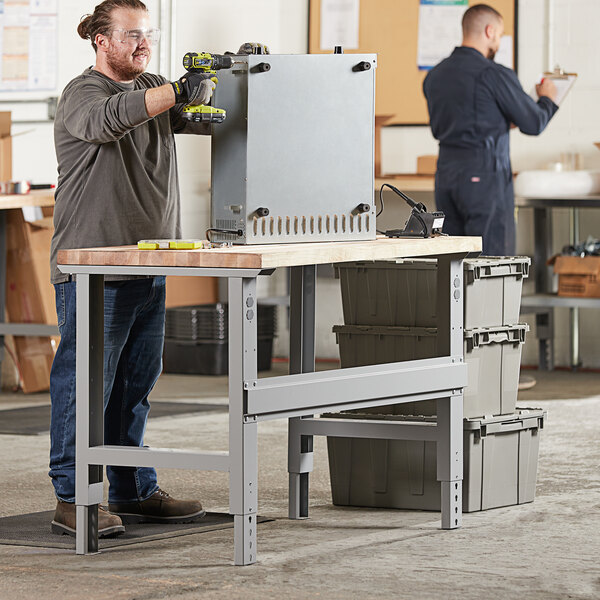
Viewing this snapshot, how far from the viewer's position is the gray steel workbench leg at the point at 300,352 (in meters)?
3.79

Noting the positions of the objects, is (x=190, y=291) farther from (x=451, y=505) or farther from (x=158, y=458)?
(x=158, y=458)

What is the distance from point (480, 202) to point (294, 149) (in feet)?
10.2

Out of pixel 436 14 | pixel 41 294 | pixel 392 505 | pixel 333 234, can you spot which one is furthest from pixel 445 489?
pixel 436 14

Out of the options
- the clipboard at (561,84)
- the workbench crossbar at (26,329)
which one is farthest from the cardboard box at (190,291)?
the clipboard at (561,84)

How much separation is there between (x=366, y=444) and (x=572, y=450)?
1195 mm

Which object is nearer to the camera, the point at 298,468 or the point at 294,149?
the point at 294,149

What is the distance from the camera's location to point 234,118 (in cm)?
328

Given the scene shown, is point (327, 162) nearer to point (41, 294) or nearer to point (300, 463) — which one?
point (300, 463)

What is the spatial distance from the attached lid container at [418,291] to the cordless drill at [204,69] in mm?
882

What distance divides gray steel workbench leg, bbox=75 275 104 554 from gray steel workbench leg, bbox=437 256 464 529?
3.06 ft

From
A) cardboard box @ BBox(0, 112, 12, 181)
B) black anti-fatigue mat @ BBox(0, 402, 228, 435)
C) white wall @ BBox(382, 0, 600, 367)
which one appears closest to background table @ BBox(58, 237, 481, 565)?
black anti-fatigue mat @ BBox(0, 402, 228, 435)

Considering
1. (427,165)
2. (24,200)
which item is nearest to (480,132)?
(427,165)

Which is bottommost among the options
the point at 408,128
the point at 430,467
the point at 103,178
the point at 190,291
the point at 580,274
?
the point at 430,467

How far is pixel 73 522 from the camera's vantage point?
11.5 feet
